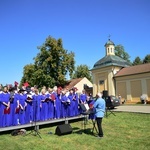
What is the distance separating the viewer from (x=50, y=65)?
127 feet

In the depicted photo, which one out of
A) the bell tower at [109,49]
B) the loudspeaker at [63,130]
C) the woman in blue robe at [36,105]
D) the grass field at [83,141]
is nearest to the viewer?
the grass field at [83,141]

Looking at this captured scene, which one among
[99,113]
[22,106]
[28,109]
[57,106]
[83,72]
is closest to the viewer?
[99,113]

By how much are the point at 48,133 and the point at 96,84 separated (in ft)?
100.0

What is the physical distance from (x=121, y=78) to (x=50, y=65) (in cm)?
1344

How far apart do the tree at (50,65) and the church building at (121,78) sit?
19.4ft

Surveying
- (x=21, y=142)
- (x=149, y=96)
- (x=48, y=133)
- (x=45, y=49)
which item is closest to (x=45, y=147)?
(x=21, y=142)

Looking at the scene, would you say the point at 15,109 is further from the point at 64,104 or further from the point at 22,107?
the point at 64,104

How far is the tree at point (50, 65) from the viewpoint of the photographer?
3714 centimetres

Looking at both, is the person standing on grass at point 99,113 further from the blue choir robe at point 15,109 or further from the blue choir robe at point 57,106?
the blue choir robe at point 15,109

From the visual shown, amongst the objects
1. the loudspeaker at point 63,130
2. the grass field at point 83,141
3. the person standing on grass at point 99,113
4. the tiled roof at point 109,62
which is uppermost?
the tiled roof at point 109,62

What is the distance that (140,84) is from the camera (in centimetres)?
3241

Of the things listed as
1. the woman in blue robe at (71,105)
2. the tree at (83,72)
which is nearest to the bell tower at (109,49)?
the tree at (83,72)

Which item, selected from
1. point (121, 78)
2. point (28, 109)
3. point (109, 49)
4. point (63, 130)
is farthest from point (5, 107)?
point (109, 49)

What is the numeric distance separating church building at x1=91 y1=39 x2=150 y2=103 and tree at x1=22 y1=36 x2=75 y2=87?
5.92m
